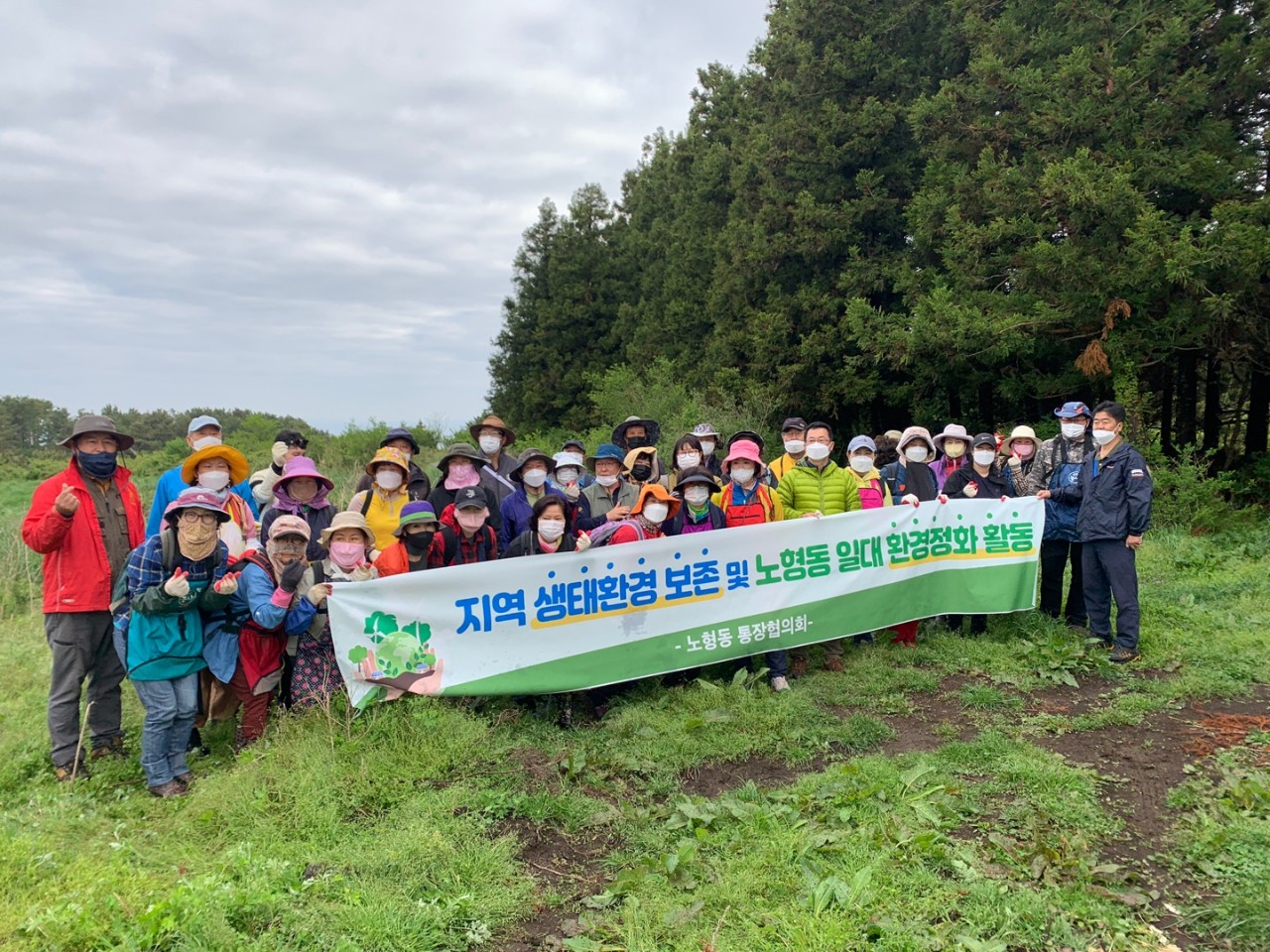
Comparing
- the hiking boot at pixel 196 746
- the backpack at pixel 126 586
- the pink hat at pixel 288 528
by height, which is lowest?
the hiking boot at pixel 196 746

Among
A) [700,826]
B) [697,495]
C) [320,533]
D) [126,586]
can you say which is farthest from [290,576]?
[697,495]

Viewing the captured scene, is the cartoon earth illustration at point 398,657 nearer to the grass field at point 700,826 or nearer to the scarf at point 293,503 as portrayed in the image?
the grass field at point 700,826

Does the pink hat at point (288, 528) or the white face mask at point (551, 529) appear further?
the white face mask at point (551, 529)

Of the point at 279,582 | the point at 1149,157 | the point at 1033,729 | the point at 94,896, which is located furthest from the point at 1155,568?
the point at 94,896

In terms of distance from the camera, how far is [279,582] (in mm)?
4406

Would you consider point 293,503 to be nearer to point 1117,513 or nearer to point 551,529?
point 551,529

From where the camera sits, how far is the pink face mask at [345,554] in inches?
185

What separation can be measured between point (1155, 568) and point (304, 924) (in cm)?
989

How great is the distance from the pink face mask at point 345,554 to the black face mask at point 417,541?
14.0 inches

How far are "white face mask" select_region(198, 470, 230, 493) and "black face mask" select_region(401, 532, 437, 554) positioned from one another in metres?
1.24

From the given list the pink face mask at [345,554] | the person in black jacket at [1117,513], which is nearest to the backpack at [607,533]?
the pink face mask at [345,554]

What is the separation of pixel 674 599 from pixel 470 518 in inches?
61.9

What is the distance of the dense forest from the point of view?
37.5ft

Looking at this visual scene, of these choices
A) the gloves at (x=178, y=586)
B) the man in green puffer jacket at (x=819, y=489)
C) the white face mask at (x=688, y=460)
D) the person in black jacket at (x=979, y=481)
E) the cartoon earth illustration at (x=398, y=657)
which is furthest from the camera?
the person in black jacket at (x=979, y=481)
